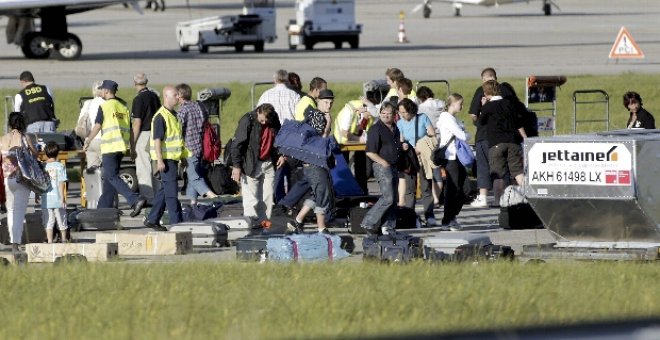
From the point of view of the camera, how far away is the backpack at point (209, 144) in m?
17.9

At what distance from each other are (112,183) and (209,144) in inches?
49.4

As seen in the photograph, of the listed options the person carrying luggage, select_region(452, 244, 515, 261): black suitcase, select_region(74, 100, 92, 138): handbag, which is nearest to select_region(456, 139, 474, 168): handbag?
the person carrying luggage

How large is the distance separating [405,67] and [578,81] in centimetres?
925

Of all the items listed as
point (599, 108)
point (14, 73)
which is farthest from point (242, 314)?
point (14, 73)

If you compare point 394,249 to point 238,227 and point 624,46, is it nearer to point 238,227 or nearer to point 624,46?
point 238,227

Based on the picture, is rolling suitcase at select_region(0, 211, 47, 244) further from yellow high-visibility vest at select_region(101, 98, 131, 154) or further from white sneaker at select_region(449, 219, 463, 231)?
white sneaker at select_region(449, 219, 463, 231)

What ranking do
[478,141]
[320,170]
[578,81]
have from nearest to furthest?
[320,170] → [478,141] → [578,81]

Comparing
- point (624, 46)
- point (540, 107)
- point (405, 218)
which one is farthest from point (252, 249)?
point (624, 46)

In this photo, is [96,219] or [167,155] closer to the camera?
[167,155]

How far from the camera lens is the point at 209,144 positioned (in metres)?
18.0

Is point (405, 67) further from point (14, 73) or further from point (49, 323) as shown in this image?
point (49, 323)

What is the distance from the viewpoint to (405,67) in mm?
42875

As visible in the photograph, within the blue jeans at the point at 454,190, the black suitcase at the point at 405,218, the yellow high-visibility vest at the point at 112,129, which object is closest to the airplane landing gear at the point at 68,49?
the yellow high-visibility vest at the point at 112,129

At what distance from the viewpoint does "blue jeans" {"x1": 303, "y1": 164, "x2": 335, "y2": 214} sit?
639 inches
